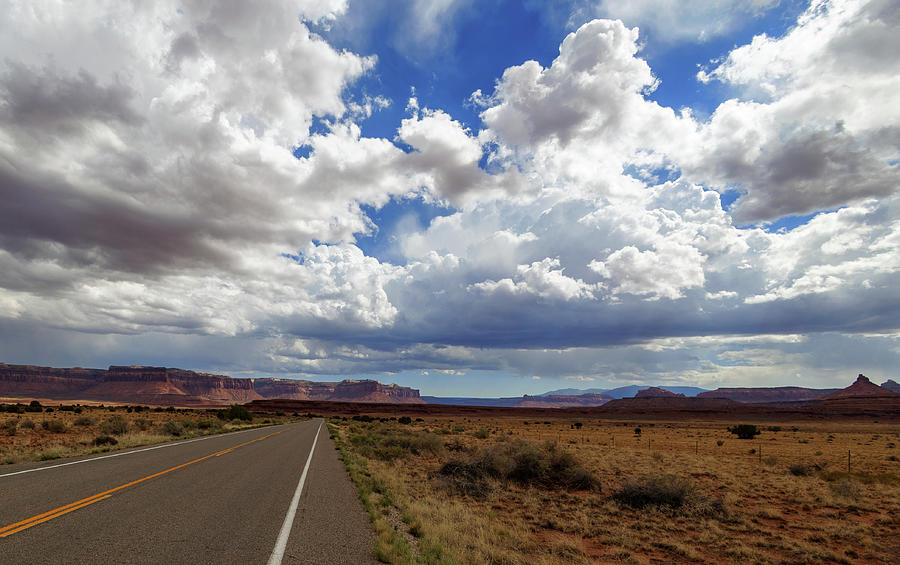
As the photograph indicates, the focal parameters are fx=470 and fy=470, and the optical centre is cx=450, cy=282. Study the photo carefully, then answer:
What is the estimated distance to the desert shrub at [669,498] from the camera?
14.2 meters

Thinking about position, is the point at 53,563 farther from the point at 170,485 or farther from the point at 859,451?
the point at 859,451

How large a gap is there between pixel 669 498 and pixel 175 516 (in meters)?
13.7

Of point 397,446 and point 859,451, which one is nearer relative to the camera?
point 397,446

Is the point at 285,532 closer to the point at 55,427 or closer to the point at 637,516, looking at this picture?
the point at 637,516

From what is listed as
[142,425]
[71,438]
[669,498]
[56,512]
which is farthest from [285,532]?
[142,425]

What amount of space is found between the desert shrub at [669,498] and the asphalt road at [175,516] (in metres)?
9.02

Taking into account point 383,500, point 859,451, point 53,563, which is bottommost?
point 859,451

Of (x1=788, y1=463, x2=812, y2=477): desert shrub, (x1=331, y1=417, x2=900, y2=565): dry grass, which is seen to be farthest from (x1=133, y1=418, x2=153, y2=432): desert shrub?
(x1=788, y1=463, x2=812, y2=477): desert shrub

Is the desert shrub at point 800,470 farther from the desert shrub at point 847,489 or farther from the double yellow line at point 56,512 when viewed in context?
the double yellow line at point 56,512

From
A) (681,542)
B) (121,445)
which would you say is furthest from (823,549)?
(121,445)

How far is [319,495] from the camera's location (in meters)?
11.8

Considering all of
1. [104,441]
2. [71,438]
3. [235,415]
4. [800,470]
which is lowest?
[235,415]

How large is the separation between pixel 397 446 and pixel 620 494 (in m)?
15.4

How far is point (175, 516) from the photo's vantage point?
8672mm
